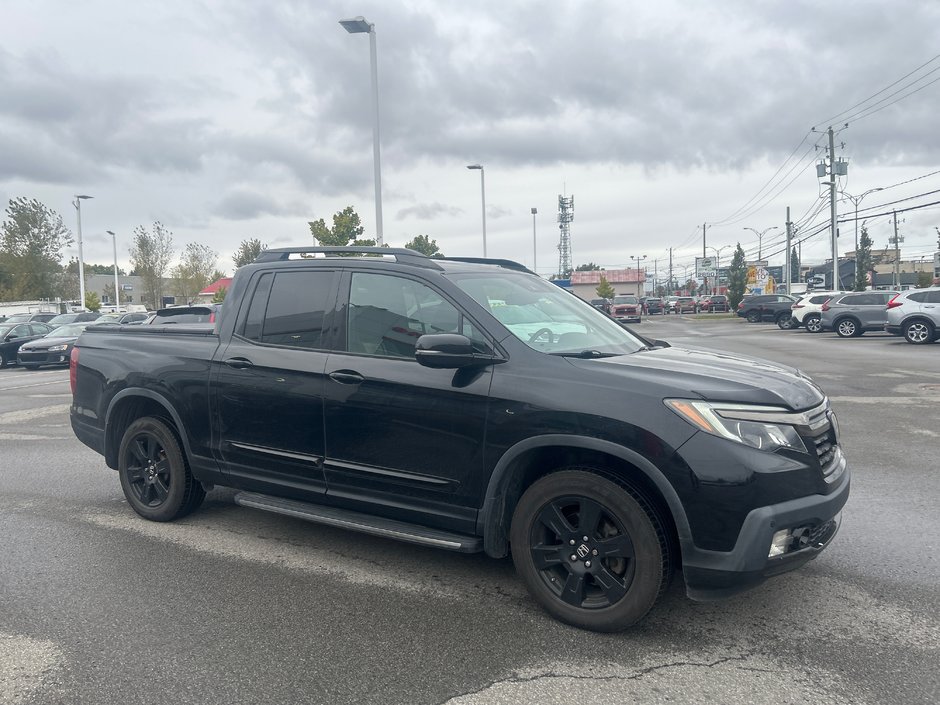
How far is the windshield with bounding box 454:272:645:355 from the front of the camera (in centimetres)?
404

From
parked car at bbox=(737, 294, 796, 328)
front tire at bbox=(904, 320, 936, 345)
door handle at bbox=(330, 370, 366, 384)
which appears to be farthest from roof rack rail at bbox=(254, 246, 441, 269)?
parked car at bbox=(737, 294, 796, 328)

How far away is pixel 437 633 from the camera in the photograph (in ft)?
11.7

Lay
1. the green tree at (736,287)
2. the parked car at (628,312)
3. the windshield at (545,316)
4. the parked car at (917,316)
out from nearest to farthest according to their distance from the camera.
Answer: the windshield at (545,316) < the parked car at (917,316) < the parked car at (628,312) < the green tree at (736,287)

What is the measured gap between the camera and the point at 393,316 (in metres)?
4.29

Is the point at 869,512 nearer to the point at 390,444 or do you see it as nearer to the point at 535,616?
the point at 535,616

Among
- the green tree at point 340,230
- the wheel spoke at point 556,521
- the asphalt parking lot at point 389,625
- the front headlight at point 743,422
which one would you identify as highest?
the green tree at point 340,230

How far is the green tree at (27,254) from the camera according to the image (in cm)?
5238

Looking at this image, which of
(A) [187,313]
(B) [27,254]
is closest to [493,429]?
(A) [187,313]

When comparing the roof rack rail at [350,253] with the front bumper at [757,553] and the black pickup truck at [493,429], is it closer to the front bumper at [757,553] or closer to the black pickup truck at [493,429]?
the black pickup truck at [493,429]

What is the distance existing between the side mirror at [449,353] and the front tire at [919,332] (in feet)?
72.2

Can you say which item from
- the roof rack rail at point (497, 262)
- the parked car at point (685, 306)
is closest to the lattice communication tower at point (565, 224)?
the parked car at point (685, 306)

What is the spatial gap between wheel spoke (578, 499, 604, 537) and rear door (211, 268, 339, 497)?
5.25 feet

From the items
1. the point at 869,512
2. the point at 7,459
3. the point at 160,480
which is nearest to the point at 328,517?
the point at 160,480

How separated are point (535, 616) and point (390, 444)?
116cm
